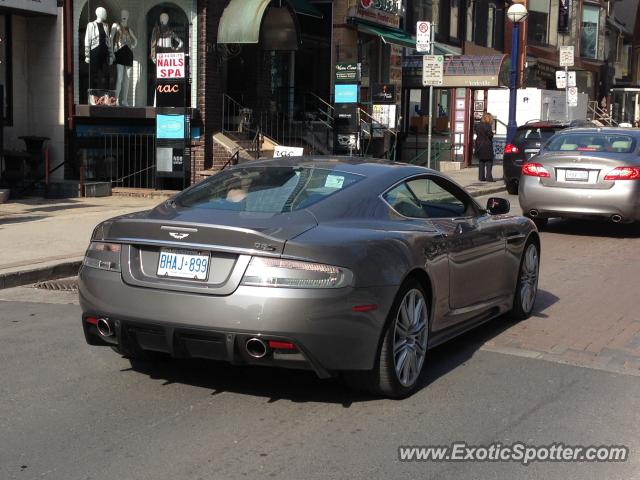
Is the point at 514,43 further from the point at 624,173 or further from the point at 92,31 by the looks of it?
the point at 624,173

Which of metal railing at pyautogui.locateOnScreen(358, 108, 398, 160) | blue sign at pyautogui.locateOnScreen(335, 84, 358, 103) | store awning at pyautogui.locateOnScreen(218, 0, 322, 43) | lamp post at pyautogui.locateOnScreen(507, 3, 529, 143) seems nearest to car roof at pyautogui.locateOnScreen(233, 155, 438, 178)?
store awning at pyautogui.locateOnScreen(218, 0, 322, 43)

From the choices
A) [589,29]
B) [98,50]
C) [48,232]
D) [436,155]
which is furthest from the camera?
[589,29]

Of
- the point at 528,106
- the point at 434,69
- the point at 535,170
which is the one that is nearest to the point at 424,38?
the point at 434,69

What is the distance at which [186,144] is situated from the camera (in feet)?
56.1

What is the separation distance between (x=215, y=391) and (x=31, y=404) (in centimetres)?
113

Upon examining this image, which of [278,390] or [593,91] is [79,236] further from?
[593,91]

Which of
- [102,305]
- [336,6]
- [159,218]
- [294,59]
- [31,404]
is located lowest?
[31,404]

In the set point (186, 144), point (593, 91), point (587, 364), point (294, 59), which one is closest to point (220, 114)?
point (186, 144)

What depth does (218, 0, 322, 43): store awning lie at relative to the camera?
17.6 m

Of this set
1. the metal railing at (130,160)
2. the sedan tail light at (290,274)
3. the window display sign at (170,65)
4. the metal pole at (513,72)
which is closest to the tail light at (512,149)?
the metal pole at (513,72)

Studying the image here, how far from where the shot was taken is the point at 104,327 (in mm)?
5230

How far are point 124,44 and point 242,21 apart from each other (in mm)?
2940

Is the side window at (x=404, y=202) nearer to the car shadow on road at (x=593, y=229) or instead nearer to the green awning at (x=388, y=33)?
the car shadow on road at (x=593, y=229)

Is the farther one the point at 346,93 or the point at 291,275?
the point at 346,93
